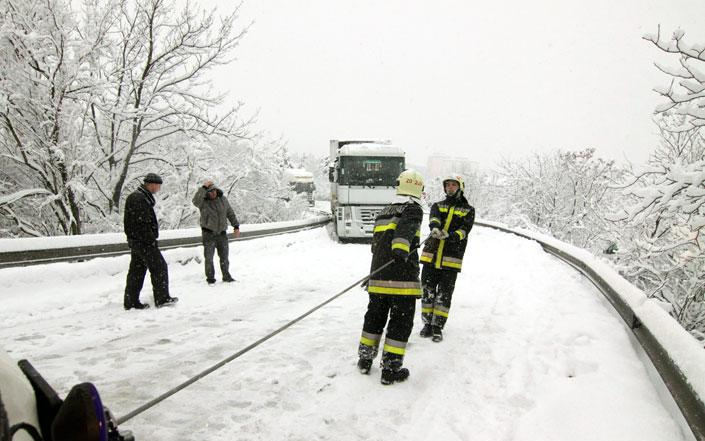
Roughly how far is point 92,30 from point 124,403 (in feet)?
38.3

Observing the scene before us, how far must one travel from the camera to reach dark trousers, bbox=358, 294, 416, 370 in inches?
154

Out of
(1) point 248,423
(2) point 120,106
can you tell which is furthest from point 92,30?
(1) point 248,423

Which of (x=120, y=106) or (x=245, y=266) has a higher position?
(x=120, y=106)

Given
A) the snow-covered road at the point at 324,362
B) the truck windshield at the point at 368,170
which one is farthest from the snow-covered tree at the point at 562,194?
the snow-covered road at the point at 324,362

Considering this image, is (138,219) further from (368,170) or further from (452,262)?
(368,170)

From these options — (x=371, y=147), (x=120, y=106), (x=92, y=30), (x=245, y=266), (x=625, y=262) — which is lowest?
(x=625, y=262)

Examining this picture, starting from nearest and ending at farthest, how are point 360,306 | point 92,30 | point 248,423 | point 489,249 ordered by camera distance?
1. point 248,423
2. point 360,306
3. point 92,30
4. point 489,249

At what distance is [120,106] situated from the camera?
37.8ft

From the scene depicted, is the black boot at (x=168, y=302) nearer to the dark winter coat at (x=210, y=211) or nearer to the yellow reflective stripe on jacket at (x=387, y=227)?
the dark winter coat at (x=210, y=211)

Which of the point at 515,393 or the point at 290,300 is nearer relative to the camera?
the point at 515,393

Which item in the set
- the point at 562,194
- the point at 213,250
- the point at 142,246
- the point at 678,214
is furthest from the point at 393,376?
the point at 562,194

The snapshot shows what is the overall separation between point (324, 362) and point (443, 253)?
2.04 meters

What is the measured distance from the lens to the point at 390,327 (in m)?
3.99

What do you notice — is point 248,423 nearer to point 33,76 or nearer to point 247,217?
point 33,76
